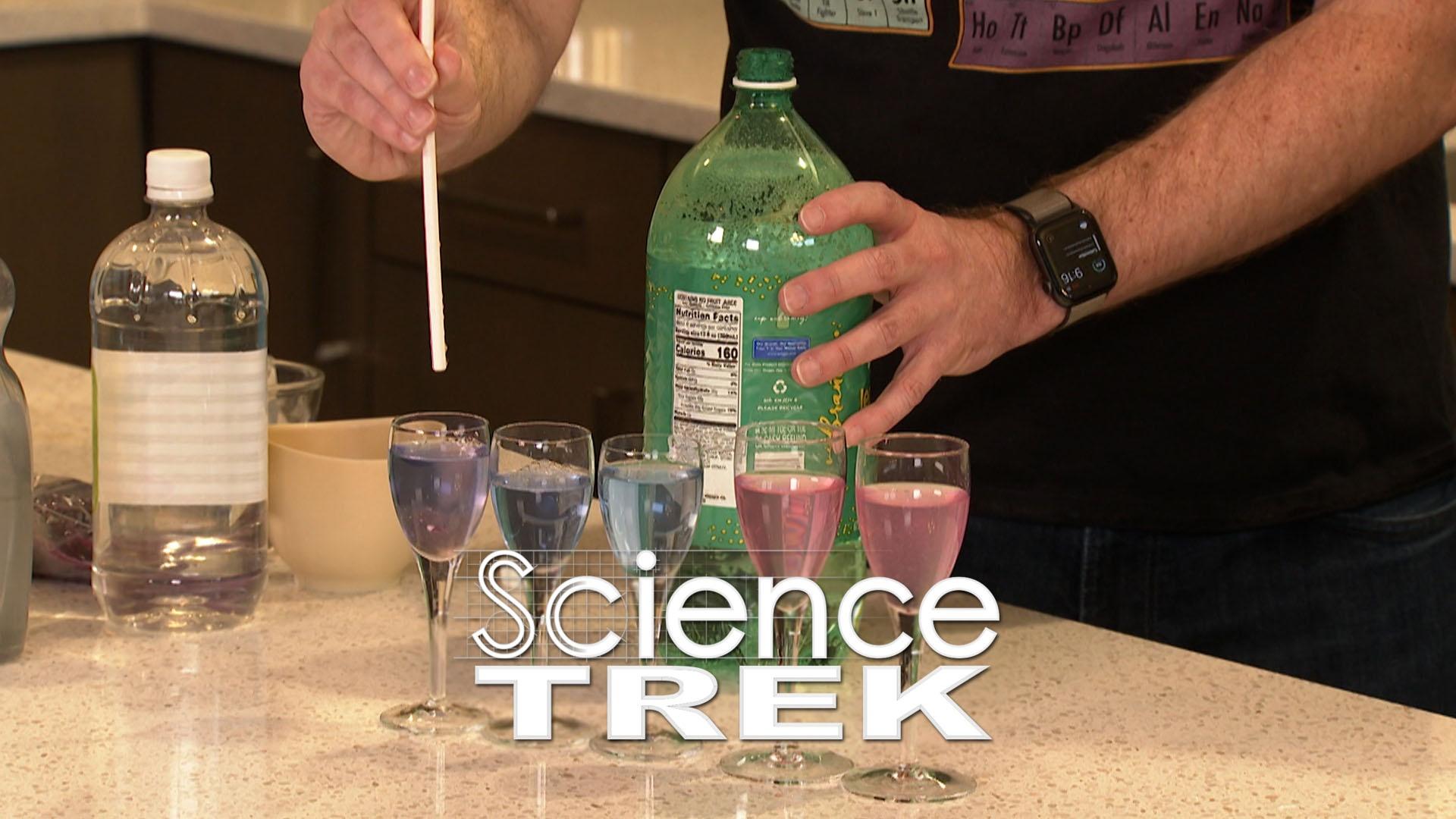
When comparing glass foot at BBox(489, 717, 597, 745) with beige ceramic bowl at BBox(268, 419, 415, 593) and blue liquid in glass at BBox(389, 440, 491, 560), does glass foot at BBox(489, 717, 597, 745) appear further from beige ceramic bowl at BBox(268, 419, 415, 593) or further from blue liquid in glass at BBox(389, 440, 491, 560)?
beige ceramic bowl at BBox(268, 419, 415, 593)

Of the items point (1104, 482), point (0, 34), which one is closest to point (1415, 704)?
point (1104, 482)

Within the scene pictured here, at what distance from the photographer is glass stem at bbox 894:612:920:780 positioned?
1.02 m

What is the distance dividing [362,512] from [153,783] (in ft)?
0.96

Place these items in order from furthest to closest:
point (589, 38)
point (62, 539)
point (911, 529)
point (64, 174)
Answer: point (64, 174), point (589, 38), point (62, 539), point (911, 529)

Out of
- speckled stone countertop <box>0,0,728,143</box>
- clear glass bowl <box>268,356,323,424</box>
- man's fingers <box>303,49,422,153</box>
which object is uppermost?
speckled stone countertop <box>0,0,728,143</box>

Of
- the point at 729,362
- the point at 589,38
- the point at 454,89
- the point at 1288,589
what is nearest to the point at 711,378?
the point at 729,362

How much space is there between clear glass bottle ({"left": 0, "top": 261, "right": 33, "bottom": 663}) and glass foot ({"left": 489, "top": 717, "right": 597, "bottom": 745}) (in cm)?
29

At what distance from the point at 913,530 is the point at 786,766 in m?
0.15

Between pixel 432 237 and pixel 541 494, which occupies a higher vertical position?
pixel 432 237

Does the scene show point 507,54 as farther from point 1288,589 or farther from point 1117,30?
point 1288,589

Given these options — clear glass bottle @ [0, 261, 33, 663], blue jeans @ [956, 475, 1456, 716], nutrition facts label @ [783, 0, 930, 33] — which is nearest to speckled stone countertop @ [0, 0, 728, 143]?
nutrition facts label @ [783, 0, 930, 33]

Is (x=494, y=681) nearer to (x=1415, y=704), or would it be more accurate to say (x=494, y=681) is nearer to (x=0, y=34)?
(x=1415, y=704)

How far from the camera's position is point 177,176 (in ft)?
3.93

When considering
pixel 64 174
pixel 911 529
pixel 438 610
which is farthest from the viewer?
pixel 64 174
